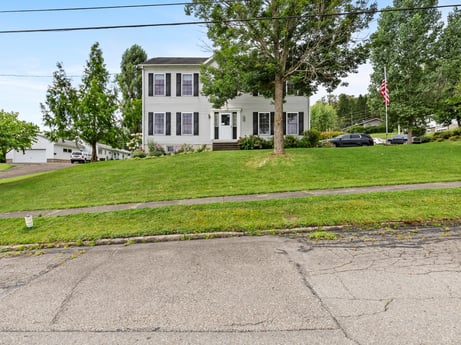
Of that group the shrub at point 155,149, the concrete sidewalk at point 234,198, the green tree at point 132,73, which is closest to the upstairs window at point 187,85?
the shrub at point 155,149

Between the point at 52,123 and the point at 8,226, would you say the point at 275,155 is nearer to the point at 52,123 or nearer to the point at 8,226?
the point at 8,226

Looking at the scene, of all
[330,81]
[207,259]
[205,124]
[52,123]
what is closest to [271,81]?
[330,81]

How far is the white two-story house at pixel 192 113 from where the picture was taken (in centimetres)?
2212

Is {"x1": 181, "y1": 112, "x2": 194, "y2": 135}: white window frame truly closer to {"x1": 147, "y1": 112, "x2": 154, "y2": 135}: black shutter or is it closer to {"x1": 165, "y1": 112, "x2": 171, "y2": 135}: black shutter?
{"x1": 165, "y1": 112, "x2": 171, "y2": 135}: black shutter

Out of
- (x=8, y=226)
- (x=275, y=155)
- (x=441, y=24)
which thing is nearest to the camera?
(x=8, y=226)

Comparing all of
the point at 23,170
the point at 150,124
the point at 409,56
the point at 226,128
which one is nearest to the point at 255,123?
the point at 226,128

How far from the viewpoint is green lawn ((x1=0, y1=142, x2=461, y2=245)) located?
6.44 meters

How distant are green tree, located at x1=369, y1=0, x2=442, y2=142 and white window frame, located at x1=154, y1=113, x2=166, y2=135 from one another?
21160mm

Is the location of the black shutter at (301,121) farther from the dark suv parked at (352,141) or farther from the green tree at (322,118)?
the green tree at (322,118)

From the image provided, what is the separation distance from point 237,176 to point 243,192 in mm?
2636

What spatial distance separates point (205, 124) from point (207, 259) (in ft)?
61.4

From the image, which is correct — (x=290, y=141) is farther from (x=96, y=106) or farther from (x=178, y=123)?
(x=96, y=106)

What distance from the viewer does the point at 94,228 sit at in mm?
6660

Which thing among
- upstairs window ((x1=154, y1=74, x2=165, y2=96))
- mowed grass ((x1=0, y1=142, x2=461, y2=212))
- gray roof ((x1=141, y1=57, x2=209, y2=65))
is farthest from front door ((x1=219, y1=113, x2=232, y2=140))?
mowed grass ((x1=0, y1=142, x2=461, y2=212))
